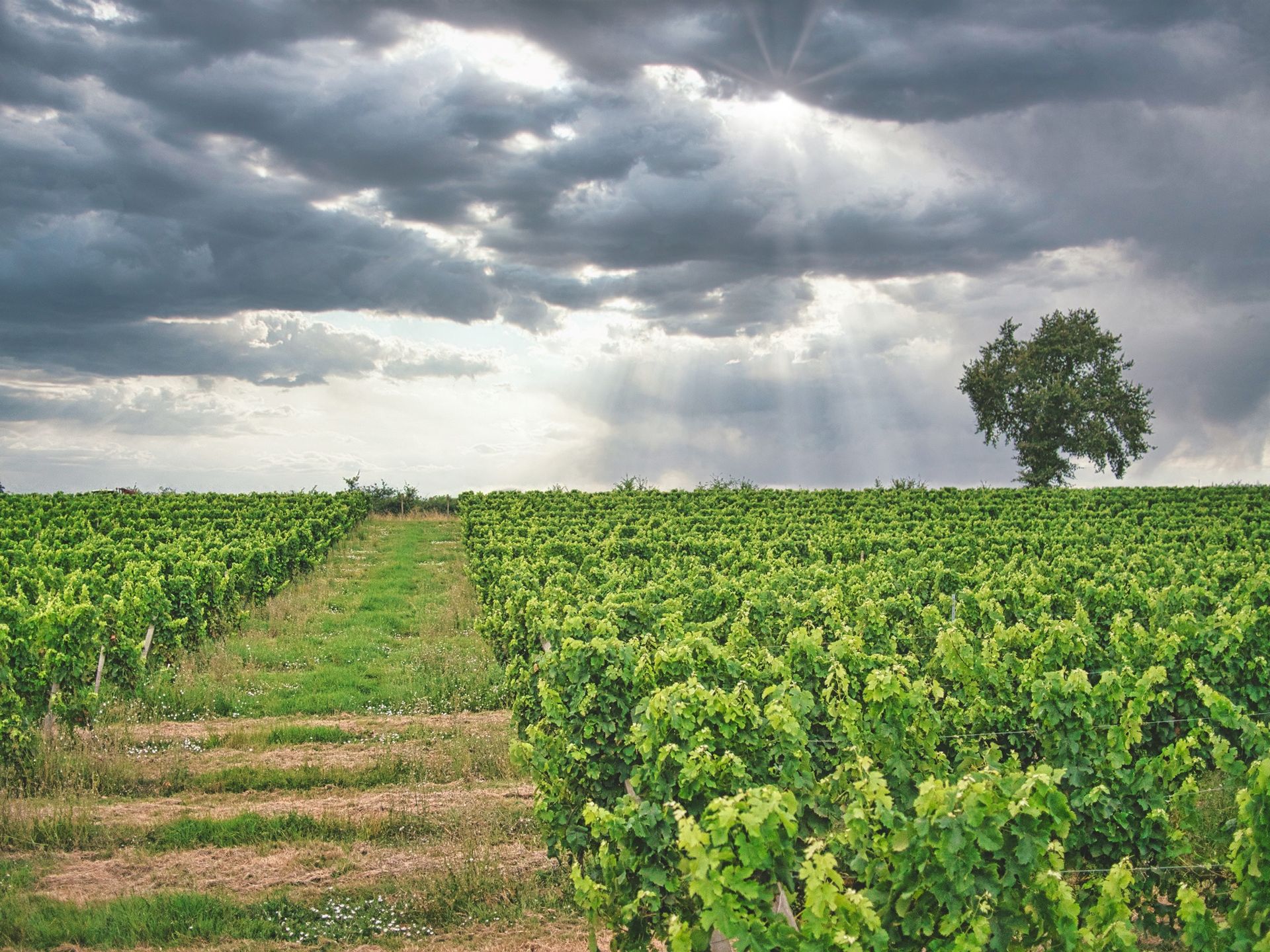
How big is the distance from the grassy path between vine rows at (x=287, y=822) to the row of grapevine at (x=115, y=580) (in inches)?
33.9

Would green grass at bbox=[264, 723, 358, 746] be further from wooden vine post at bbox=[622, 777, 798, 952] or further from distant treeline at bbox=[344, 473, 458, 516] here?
distant treeline at bbox=[344, 473, 458, 516]

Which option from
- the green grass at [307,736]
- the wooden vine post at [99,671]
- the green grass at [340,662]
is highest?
the wooden vine post at [99,671]

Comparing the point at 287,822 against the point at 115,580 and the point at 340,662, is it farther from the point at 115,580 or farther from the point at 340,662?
the point at 115,580

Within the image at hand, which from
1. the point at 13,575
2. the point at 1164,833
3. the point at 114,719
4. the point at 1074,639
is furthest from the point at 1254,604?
the point at 13,575

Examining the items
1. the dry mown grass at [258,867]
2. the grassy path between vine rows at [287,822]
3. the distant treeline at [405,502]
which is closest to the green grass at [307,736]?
the grassy path between vine rows at [287,822]

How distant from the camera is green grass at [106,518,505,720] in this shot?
1661 centimetres

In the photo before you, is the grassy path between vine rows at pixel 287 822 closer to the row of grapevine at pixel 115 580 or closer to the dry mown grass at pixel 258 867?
the dry mown grass at pixel 258 867

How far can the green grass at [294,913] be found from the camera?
27.8ft

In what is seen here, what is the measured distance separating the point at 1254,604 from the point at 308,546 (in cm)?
3051

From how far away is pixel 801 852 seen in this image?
7230 millimetres

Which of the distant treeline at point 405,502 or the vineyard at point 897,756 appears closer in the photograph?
the vineyard at point 897,756

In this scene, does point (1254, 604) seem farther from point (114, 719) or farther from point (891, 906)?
point (114, 719)

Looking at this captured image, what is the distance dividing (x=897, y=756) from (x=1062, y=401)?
65.8m

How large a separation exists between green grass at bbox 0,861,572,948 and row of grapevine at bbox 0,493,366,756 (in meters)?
4.58
